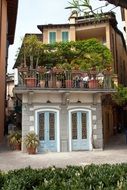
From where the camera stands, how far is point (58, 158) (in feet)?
48.9

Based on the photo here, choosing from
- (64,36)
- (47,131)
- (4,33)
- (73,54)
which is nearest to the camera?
(47,131)

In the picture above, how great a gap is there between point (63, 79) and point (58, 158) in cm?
485

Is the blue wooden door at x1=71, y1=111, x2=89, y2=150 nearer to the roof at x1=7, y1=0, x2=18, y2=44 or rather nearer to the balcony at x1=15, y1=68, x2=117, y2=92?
the balcony at x1=15, y1=68, x2=117, y2=92

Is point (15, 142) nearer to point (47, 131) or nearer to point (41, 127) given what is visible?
point (41, 127)

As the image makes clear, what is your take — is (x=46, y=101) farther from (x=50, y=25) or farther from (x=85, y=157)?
(x=50, y=25)

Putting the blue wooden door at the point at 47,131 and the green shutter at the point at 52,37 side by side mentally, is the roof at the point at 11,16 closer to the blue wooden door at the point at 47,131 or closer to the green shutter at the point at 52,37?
the green shutter at the point at 52,37

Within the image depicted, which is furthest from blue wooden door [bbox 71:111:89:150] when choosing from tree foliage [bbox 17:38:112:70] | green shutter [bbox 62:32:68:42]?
green shutter [bbox 62:32:68:42]

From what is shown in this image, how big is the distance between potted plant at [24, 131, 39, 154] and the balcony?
8.24 feet

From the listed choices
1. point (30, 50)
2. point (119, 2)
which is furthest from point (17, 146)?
point (119, 2)

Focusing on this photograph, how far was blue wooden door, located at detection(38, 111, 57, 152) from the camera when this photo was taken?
57.0 ft

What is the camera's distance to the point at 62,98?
17672mm

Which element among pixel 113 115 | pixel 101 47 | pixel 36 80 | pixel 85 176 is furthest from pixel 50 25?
pixel 85 176

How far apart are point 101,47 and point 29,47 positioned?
621 centimetres

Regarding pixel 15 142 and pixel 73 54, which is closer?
pixel 15 142
